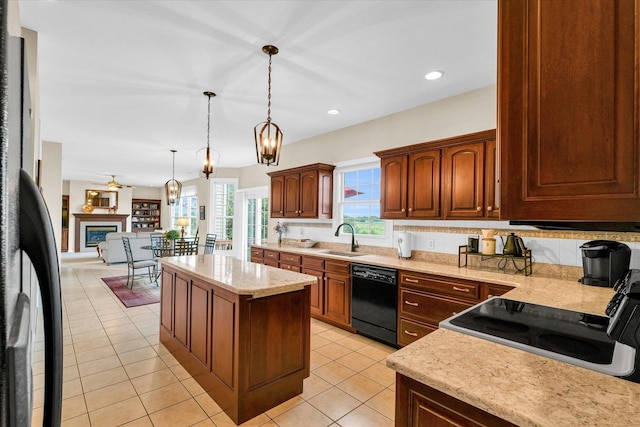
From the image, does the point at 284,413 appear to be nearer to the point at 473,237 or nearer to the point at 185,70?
the point at 473,237

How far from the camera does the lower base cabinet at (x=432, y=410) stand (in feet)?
3.19

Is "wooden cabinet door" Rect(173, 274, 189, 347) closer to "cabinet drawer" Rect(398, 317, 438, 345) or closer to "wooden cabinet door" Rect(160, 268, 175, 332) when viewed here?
"wooden cabinet door" Rect(160, 268, 175, 332)

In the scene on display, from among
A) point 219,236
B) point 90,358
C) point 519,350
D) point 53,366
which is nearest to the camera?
point 53,366

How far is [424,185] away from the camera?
3525 millimetres

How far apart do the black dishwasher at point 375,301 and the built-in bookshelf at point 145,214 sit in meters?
12.7

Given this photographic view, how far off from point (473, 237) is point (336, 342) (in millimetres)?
1897

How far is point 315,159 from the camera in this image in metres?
5.42

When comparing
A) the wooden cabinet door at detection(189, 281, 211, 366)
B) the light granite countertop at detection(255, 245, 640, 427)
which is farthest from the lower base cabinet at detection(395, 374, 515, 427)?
the wooden cabinet door at detection(189, 281, 211, 366)

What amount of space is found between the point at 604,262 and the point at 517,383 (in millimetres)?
2074

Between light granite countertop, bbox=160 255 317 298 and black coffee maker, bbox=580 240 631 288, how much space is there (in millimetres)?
2135

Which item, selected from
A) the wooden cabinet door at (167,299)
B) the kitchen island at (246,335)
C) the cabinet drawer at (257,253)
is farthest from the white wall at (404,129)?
the wooden cabinet door at (167,299)

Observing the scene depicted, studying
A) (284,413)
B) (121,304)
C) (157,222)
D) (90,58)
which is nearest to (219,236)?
(121,304)

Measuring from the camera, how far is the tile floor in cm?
221

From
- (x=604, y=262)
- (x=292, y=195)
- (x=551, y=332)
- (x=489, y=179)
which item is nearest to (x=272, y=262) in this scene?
(x=292, y=195)
